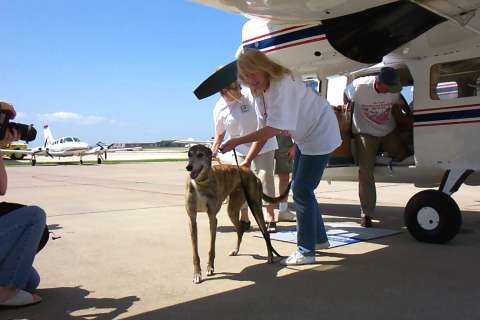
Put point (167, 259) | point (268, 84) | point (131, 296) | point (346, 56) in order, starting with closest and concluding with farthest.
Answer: point (131, 296) < point (268, 84) < point (167, 259) < point (346, 56)

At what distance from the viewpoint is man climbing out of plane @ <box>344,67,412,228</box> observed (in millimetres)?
6086

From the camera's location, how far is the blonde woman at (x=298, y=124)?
4.01 meters

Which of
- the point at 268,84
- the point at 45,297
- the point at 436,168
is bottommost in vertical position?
the point at 45,297

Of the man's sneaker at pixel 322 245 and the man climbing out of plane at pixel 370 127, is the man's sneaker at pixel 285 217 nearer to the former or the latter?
the man climbing out of plane at pixel 370 127

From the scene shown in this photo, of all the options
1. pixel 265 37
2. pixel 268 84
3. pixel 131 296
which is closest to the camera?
pixel 131 296

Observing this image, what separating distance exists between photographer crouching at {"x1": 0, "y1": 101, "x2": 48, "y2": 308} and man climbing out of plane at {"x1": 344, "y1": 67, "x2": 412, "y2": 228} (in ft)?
13.5

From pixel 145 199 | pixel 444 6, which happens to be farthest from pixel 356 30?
pixel 145 199

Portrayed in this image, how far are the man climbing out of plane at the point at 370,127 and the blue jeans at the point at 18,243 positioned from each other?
13.5 feet

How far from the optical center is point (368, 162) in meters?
6.13

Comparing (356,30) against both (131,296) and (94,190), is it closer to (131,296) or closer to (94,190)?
(131,296)

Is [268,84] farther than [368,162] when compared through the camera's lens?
No

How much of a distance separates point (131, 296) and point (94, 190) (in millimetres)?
8949

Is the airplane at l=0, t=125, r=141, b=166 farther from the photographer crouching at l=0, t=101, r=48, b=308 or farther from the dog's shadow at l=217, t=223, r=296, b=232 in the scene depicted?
the photographer crouching at l=0, t=101, r=48, b=308

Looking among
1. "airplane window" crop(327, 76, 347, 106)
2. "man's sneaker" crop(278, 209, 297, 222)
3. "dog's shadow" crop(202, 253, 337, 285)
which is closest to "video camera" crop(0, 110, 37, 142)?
"dog's shadow" crop(202, 253, 337, 285)
